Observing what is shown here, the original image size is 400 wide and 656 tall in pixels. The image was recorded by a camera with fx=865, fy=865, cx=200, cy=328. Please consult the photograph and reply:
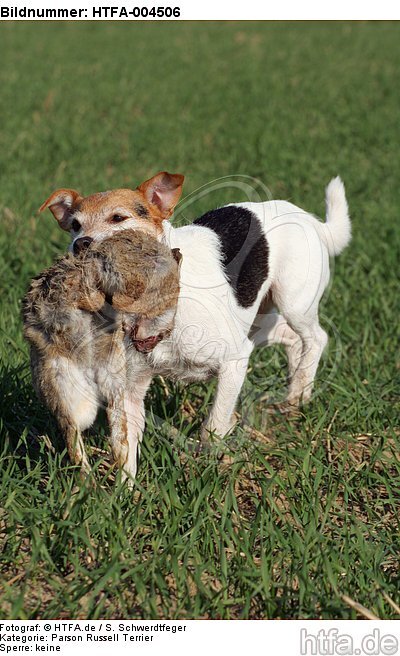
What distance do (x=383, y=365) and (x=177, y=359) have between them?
1939 millimetres

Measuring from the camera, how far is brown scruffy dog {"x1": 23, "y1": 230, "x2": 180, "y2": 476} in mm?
3600

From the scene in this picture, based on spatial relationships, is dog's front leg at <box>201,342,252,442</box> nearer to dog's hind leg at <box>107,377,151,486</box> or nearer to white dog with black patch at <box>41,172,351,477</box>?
white dog with black patch at <box>41,172,351,477</box>

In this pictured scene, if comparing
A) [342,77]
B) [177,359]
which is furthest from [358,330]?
[342,77]

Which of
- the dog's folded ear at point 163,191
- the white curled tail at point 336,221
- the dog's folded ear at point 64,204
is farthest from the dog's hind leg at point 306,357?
the dog's folded ear at point 64,204

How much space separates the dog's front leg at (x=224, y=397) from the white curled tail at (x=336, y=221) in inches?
62.4

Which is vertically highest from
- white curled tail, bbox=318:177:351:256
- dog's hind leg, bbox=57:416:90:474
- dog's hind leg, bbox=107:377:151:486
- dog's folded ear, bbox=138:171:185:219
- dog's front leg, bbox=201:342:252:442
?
white curled tail, bbox=318:177:351:256

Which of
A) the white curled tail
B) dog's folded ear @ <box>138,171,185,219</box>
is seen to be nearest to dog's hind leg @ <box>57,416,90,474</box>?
dog's folded ear @ <box>138,171,185,219</box>

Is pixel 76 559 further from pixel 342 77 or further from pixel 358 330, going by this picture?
pixel 342 77

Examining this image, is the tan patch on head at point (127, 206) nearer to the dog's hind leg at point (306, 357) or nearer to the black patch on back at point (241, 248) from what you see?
the black patch on back at point (241, 248)

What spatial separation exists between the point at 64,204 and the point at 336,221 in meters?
2.00

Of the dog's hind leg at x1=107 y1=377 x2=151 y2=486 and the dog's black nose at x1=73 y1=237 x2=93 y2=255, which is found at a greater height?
the dog's black nose at x1=73 y1=237 x2=93 y2=255

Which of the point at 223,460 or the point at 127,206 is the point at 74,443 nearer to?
the point at 223,460

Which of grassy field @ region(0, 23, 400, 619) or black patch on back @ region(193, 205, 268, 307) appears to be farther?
black patch on back @ region(193, 205, 268, 307)
